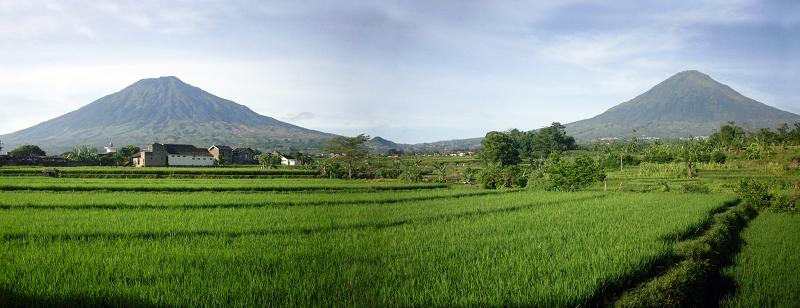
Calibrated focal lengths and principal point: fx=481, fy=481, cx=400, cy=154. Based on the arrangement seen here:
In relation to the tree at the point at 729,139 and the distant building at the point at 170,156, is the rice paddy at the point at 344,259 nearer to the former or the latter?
the distant building at the point at 170,156

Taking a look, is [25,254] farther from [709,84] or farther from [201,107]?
[709,84]

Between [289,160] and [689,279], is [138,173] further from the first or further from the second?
[689,279]

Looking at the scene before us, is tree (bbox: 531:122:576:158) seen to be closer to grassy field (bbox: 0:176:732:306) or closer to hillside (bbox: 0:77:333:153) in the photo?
hillside (bbox: 0:77:333:153)

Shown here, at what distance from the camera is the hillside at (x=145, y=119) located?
3536cm

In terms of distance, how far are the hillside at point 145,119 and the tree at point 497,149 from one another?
713 inches

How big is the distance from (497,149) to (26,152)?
38.1 m

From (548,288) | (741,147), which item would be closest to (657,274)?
(548,288)

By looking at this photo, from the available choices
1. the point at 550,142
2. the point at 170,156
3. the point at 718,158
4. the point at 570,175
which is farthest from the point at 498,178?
the point at 550,142

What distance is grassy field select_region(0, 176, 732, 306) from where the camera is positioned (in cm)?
404

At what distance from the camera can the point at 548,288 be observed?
457 centimetres

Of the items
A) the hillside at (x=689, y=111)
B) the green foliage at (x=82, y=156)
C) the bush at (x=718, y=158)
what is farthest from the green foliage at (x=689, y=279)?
the hillside at (x=689, y=111)

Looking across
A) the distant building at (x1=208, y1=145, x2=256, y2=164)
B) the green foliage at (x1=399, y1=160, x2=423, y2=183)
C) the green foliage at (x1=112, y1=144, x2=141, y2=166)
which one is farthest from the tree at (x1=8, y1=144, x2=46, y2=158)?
the green foliage at (x1=399, y1=160, x2=423, y2=183)

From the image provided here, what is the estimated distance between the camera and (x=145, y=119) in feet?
128

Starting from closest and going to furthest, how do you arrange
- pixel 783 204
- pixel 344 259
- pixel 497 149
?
pixel 344 259 < pixel 783 204 < pixel 497 149
